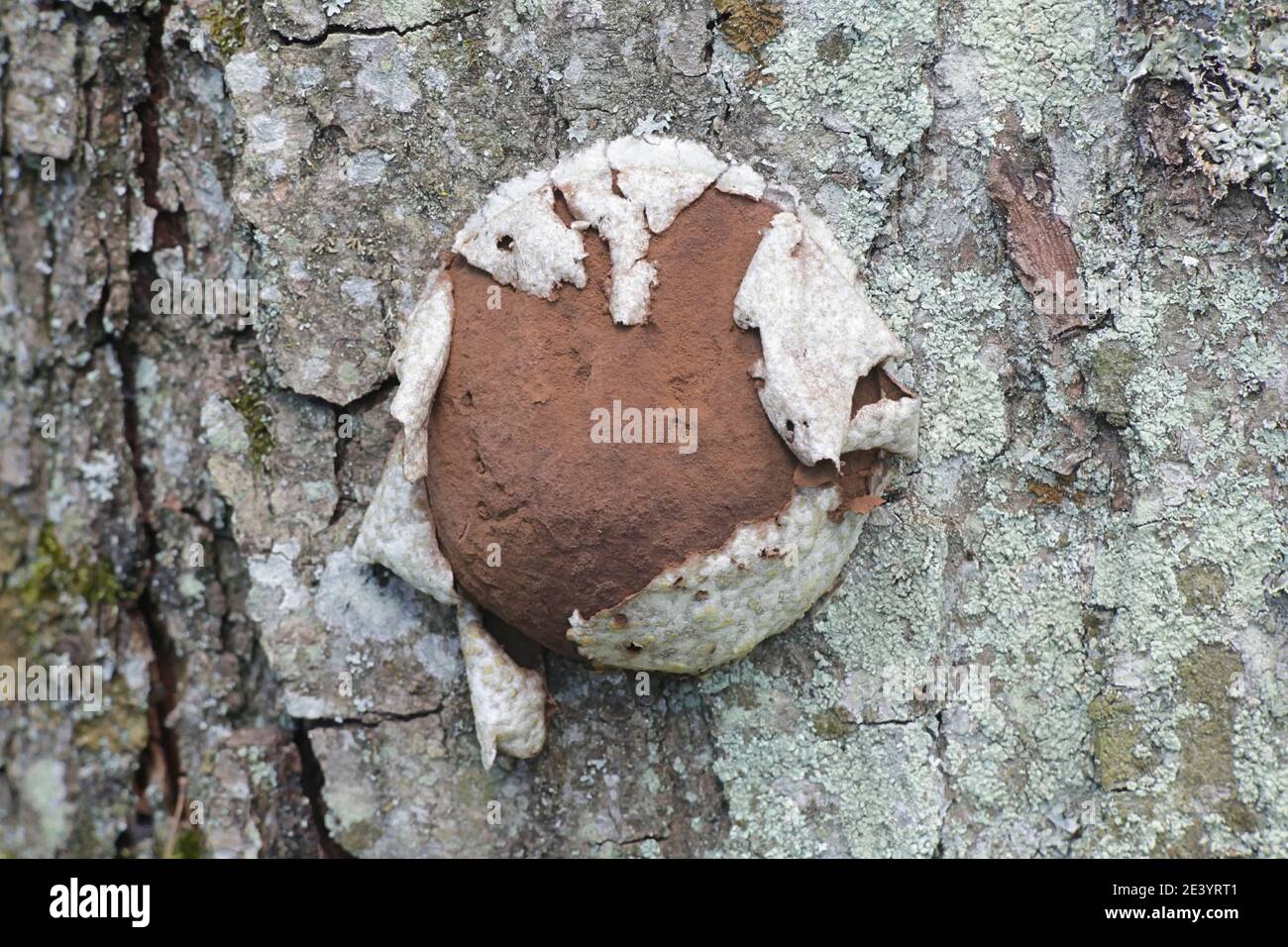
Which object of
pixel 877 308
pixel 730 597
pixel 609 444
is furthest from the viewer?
pixel 877 308

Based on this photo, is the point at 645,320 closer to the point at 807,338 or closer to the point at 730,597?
the point at 807,338

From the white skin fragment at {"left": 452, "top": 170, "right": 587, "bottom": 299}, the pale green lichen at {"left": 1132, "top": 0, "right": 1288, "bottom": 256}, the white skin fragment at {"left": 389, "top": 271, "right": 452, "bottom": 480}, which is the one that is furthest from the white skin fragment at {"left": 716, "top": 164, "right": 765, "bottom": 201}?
the pale green lichen at {"left": 1132, "top": 0, "right": 1288, "bottom": 256}

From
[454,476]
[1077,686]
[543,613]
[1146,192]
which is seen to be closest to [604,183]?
[454,476]

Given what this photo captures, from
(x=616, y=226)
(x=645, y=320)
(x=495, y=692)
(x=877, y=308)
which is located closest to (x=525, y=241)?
(x=616, y=226)

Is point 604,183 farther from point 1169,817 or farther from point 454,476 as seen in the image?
point 1169,817

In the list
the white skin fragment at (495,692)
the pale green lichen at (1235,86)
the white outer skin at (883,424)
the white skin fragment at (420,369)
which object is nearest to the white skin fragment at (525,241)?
the white skin fragment at (420,369)

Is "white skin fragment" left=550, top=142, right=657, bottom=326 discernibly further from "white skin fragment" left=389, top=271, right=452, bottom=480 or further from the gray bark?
"white skin fragment" left=389, top=271, right=452, bottom=480

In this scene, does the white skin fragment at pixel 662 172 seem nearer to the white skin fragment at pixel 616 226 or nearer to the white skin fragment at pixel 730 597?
the white skin fragment at pixel 616 226
